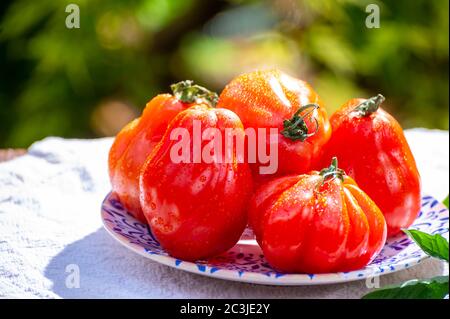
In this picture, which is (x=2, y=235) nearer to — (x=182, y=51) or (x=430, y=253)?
(x=430, y=253)

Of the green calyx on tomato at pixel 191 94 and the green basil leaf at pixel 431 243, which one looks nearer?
the green basil leaf at pixel 431 243

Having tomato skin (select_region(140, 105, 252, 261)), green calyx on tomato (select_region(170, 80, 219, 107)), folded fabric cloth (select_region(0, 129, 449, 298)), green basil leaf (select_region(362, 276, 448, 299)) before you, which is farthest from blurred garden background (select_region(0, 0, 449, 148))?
green basil leaf (select_region(362, 276, 448, 299))

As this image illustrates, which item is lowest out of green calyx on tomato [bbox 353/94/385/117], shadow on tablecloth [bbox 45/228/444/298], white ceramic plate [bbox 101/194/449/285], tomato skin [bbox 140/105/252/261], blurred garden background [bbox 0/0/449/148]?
shadow on tablecloth [bbox 45/228/444/298]

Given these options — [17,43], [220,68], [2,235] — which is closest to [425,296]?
[2,235]

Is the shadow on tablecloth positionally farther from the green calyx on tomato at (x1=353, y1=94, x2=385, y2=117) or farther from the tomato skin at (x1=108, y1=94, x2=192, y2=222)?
the green calyx on tomato at (x1=353, y1=94, x2=385, y2=117)

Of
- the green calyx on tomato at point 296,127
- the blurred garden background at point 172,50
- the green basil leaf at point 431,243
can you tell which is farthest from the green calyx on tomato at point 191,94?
the blurred garden background at point 172,50

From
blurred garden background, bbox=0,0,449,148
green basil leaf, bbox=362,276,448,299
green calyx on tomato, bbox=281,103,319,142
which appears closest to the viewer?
green basil leaf, bbox=362,276,448,299

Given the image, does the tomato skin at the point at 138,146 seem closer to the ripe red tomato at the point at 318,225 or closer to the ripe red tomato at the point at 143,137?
the ripe red tomato at the point at 143,137
